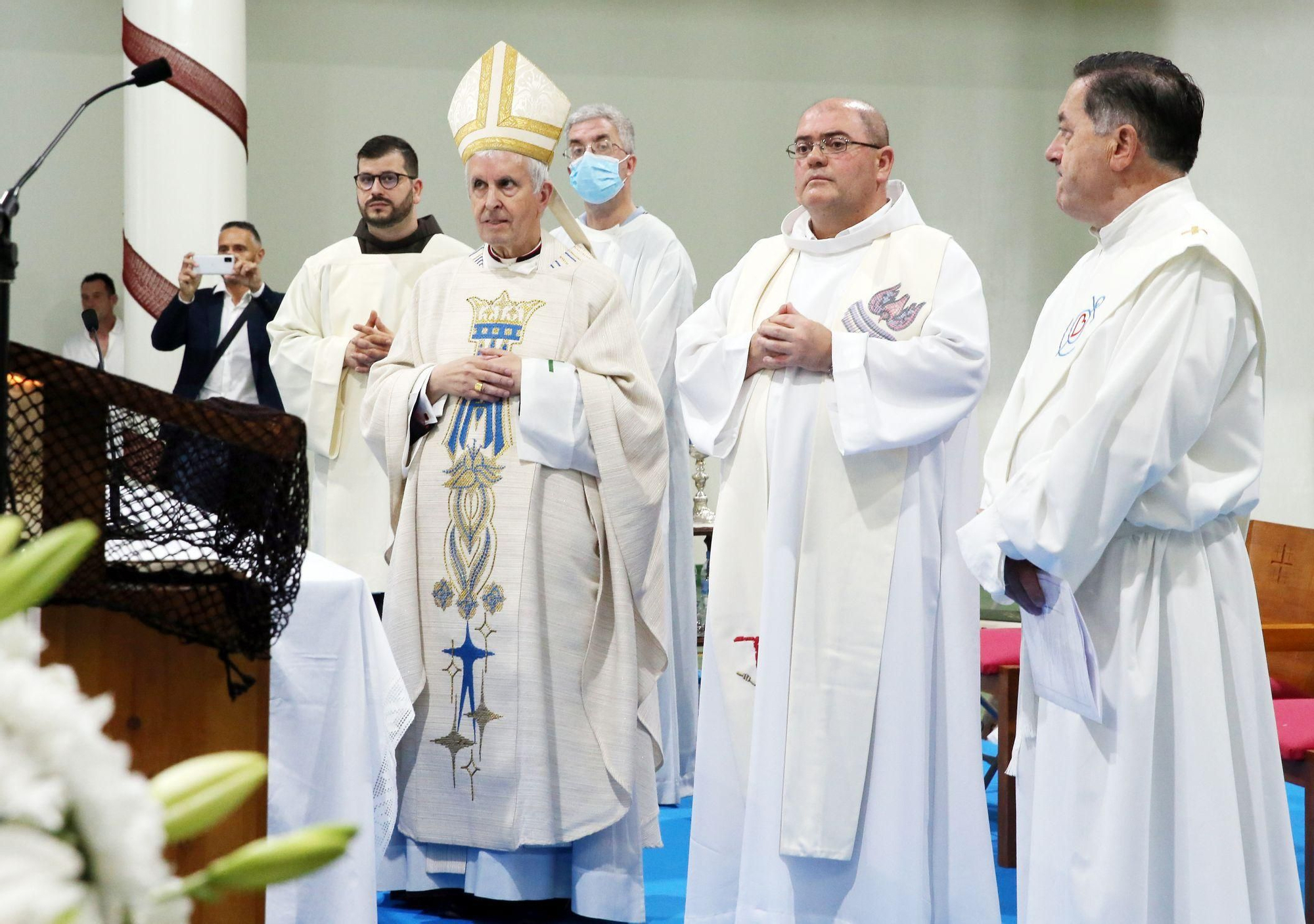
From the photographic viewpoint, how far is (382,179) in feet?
16.0

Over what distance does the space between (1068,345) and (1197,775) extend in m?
0.84

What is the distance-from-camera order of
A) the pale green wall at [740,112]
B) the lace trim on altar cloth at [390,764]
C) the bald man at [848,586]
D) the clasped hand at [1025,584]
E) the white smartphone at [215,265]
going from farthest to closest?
the pale green wall at [740,112], the white smartphone at [215,265], the bald man at [848,586], the lace trim on altar cloth at [390,764], the clasped hand at [1025,584]

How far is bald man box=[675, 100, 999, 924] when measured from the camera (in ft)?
11.2

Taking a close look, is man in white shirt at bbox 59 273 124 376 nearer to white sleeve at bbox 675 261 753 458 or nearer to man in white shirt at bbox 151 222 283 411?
man in white shirt at bbox 151 222 283 411

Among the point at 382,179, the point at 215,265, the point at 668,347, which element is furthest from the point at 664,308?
the point at 215,265

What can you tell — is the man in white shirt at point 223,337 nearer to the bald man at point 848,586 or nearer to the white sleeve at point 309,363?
the white sleeve at point 309,363

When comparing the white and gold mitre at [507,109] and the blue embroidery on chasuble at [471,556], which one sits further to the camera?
the white and gold mitre at [507,109]

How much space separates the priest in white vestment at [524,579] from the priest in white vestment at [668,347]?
3.73 feet

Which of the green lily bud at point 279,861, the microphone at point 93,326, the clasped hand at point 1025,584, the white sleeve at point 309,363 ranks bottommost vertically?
the green lily bud at point 279,861

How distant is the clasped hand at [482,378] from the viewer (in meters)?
3.76

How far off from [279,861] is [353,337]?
4.14 m

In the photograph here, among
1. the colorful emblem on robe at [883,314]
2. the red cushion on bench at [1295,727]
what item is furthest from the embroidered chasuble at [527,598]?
the red cushion on bench at [1295,727]

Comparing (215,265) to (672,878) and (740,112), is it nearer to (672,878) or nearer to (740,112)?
(672,878)

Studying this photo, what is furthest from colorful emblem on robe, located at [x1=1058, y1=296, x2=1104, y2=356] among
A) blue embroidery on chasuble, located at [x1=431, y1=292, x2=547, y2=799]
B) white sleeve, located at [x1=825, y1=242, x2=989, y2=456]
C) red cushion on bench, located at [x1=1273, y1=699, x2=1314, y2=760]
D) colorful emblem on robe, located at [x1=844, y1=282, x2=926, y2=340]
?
blue embroidery on chasuble, located at [x1=431, y1=292, x2=547, y2=799]
